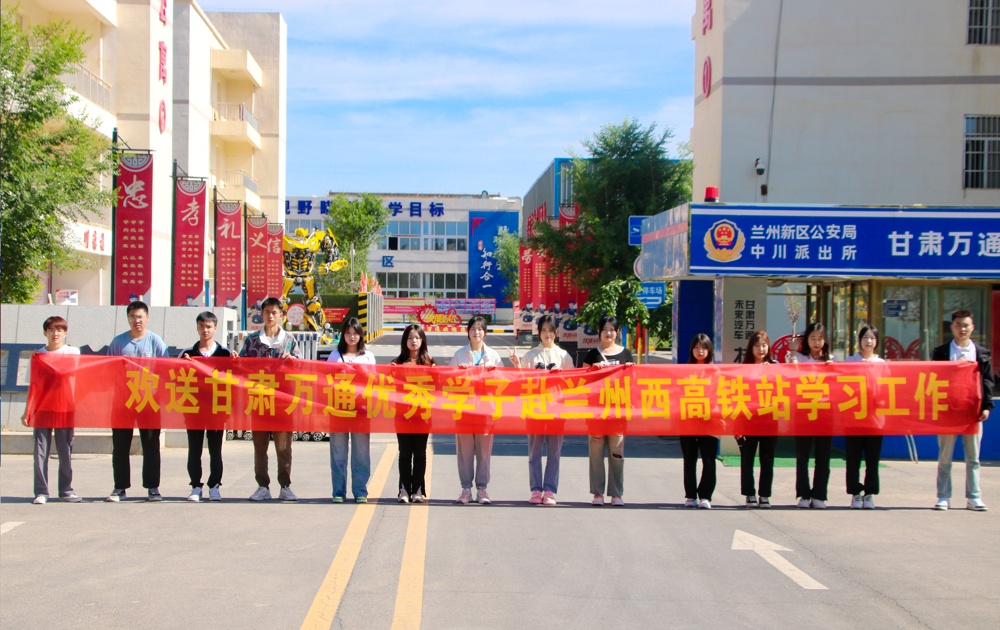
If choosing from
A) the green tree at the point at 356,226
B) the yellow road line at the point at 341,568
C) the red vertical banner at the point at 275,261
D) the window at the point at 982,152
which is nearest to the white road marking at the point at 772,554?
the yellow road line at the point at 341,568

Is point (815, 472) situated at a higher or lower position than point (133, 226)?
lower

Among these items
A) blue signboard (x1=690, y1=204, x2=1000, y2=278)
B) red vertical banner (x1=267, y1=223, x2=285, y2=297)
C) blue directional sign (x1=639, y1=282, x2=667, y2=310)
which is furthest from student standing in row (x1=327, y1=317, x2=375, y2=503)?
red vertical banner (x1=267, y1=223, x2=285, y2=297)

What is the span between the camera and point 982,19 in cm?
2398

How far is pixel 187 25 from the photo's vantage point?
3803cm

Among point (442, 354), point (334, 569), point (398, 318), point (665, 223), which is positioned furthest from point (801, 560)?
point (398, 318)

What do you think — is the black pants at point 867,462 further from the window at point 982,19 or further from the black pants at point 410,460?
the window at point 982,19

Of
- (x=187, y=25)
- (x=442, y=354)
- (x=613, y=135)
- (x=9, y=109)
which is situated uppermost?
(x=187, y=25)

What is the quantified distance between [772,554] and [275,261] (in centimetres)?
3368

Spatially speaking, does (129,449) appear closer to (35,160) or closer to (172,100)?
(35,160)

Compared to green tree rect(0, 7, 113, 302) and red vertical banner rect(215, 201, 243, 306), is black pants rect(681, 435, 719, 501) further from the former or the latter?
red vertical banner rect(215, 201, 243, 306)

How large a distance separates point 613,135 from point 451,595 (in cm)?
2960

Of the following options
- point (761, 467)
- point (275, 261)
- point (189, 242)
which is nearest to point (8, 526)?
point (761, 467)

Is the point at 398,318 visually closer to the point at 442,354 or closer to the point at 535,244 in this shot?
the point at 442,354

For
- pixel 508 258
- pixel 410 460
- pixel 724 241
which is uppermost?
pixel 508 258
